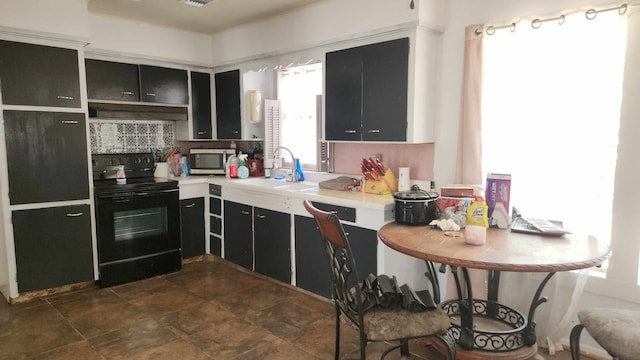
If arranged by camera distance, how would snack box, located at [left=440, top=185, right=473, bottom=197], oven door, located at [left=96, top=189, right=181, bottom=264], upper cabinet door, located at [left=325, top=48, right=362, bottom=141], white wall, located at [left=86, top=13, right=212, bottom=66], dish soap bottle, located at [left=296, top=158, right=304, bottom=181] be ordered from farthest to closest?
1. dish soap bottle, located at [left=296, top=158, right=304, bottom=181]
2. white wall, located at [left=86, top=13, right=212, bottom=66]
3. oven door, located at [left=96, top=189, right=181, bottom=264]
4. upper cabinet door, located at [left=325, top=48, right=362, bottom=141]
5. snack box, located at [left=440, top=185, right=473, bottom=197]

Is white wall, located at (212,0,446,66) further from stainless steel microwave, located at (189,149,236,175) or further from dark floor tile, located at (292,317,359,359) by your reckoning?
dark floor tile, located at (292,317,359,359)

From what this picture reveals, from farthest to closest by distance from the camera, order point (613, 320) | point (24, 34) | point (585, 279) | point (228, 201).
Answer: point (228, 201), point (24, 34), point (585, 279), point (613, 320)

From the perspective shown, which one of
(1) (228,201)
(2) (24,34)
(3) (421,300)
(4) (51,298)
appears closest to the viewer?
(3) (421,300)

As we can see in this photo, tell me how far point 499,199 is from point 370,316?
110 cm

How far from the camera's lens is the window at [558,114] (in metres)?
2.52

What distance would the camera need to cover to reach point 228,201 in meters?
4.27

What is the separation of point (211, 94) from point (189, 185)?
117cm

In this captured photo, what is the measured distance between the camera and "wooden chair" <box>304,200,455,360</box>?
76.4 inches

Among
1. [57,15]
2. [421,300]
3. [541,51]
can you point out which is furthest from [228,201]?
[541,51]

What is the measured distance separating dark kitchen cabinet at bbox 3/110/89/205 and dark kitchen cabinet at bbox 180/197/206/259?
976 millimetres

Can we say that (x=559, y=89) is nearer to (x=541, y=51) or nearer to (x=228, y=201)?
→ (x=541, y=51)

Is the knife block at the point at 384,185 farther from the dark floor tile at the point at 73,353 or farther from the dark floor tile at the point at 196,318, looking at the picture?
the dark floor tile at the point at 73,353

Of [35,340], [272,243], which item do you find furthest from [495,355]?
[35,340]

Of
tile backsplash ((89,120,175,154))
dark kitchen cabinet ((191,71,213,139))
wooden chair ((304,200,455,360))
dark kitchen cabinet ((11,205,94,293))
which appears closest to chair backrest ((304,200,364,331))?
wooden chair ((304,200,455,360))
